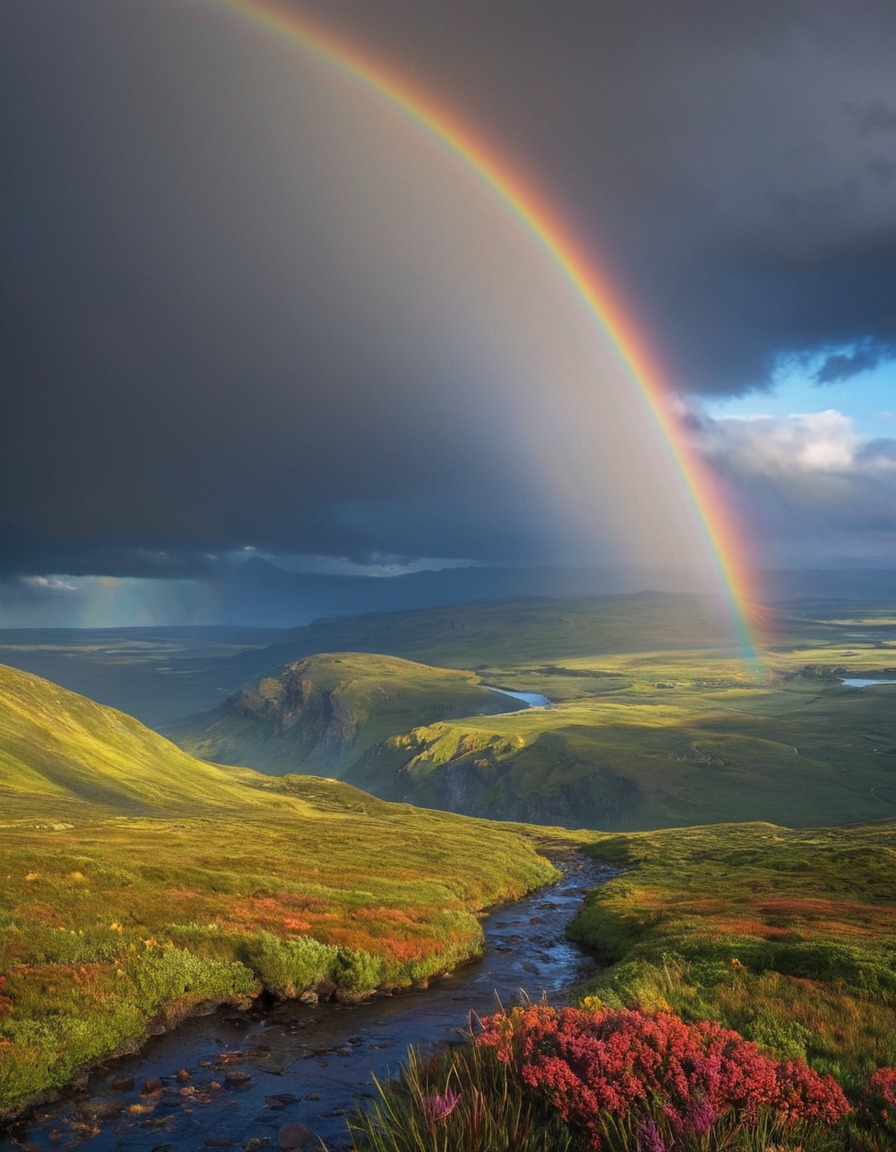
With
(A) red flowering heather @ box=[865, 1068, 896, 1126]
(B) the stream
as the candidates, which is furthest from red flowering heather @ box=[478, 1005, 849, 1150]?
(B) the stream

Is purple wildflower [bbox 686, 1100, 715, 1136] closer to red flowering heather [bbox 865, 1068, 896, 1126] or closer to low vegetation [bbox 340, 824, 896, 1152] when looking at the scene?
low vegetation [bbox 340, 824, 896, 1152]

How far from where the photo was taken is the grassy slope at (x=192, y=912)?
27.6m

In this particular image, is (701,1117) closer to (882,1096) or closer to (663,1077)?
(663,1077)

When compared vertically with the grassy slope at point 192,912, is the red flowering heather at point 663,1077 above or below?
above

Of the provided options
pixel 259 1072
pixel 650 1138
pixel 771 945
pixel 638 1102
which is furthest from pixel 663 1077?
pixel 771 945

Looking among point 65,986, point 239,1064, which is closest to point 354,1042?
point 239,1064

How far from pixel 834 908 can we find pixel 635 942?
14740 mm

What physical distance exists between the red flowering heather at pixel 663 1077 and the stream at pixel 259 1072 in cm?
490

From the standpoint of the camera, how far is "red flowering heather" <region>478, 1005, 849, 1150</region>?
44.0ft

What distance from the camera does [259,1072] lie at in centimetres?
2567

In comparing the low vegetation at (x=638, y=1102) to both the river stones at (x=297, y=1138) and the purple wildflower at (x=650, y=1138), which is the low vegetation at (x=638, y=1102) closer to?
the purple wildflower at (x=650, y=1138)

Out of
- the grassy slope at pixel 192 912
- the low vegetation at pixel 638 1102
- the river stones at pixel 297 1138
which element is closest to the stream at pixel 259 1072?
the river stones at pixel 297 1138

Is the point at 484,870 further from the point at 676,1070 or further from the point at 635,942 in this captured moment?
the point at 676,1070

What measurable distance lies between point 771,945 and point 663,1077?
81.0 ft
